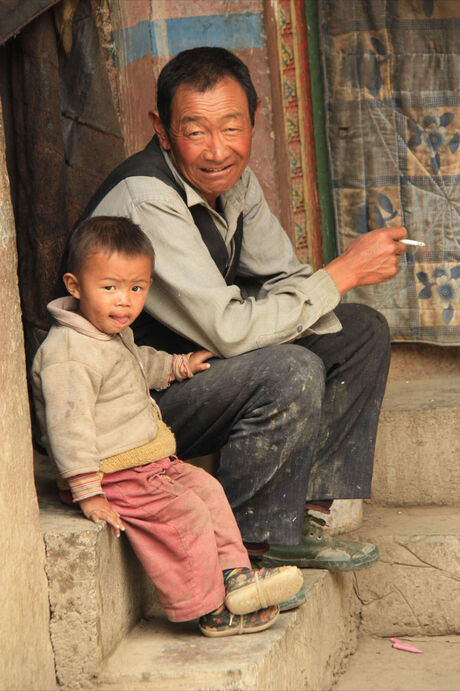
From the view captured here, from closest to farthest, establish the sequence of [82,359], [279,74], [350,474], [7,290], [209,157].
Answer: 1. [7,290]
2. [82,359]
3. [209,157]
4. [350,474]
5. [279,74]

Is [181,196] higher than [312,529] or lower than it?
higher

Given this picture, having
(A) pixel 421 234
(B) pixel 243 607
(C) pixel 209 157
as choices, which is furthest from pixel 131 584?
(A) pixel 421 234

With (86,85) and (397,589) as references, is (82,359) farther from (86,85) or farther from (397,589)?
(397,589)

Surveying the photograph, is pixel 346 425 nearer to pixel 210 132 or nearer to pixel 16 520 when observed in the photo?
pixel 210 132

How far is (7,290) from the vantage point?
2.35 meters

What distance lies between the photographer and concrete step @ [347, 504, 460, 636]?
3570 mm

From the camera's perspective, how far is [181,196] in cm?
300

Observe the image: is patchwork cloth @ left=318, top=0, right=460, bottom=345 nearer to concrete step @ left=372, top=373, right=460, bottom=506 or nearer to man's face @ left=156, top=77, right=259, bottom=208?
concrete step @ left=372, top=373, right=460, bottom=506

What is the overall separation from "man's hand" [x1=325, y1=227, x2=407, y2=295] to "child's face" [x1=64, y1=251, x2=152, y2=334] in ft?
2.18

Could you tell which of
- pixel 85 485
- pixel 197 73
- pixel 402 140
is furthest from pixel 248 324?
pixel 402 140

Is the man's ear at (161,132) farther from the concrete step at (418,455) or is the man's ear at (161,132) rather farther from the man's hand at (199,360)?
the concrete step at (418,455)

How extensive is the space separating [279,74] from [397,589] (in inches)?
88.4

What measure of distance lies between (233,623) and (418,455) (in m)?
1.59

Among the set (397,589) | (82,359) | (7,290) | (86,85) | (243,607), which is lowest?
(397,589)
